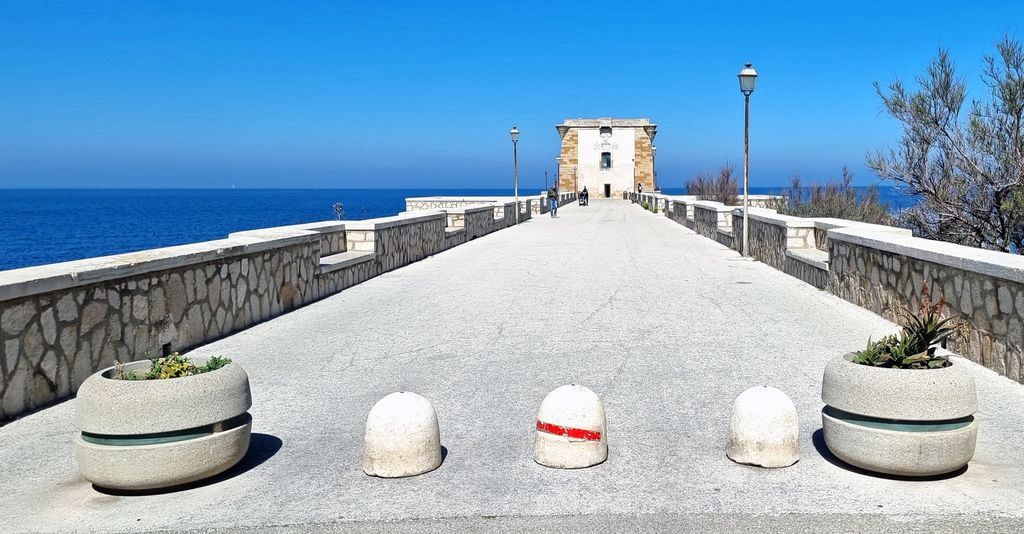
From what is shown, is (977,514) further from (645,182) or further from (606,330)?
(645,182)

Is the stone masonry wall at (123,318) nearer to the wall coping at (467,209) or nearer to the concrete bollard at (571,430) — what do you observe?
the concrete bollard at (571,430)

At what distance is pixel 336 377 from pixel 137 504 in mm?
3183

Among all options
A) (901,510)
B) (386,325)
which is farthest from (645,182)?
(901,510)

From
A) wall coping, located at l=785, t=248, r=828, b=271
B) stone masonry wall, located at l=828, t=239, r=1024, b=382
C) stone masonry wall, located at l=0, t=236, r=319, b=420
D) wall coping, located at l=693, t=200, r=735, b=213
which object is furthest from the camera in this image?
wall coping, located at l=693, t=200, r=735, b=213

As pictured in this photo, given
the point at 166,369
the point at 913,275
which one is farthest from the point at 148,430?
the point at 913,275

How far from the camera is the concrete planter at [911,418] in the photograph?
516cm

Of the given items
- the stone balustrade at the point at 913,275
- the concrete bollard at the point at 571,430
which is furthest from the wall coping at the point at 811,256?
the concrete bollard at the point at 571,430

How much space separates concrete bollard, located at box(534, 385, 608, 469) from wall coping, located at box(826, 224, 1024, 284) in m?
4.05

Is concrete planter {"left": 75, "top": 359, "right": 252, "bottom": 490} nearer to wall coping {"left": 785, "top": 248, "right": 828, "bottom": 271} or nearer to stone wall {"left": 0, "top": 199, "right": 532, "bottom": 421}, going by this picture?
Result: stone wall {"left": 0, "top": 199, "right": 532, "bottom": 421}

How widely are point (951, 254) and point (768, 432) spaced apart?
4.40 m

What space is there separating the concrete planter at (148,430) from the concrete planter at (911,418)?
3619mm

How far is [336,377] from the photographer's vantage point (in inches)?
326

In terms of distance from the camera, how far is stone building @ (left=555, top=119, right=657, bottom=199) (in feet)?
294

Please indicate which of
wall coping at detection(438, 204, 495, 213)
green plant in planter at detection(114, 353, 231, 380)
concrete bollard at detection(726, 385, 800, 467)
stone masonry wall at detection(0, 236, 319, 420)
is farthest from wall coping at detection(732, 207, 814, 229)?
green plant in planter at detection(114, 353, 231, 380)
